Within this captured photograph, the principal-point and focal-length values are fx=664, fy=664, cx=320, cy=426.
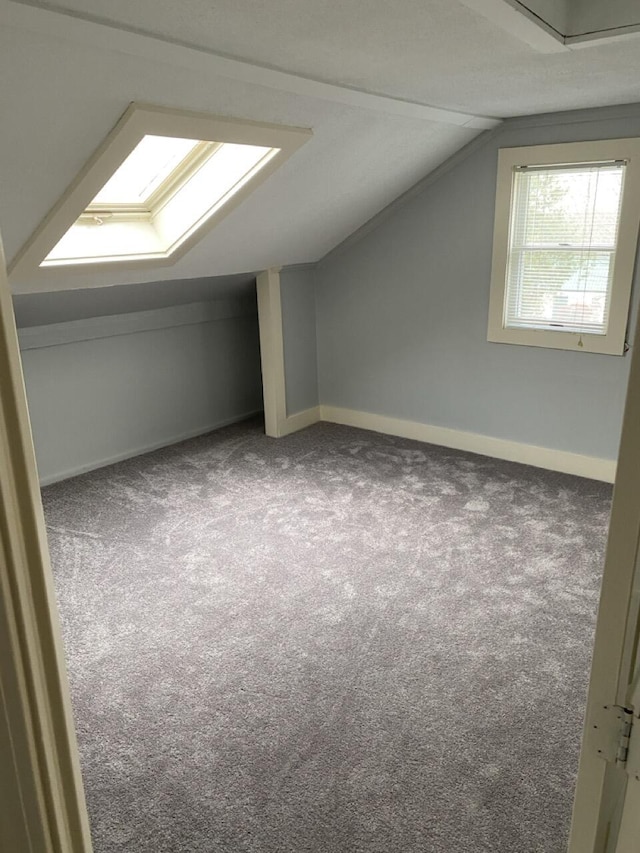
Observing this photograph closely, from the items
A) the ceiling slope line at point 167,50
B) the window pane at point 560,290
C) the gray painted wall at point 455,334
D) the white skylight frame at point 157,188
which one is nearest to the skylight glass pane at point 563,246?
the window pane at point 560,290

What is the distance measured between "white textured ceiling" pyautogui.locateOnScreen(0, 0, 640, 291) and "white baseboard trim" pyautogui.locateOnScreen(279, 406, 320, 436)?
1.51 metres

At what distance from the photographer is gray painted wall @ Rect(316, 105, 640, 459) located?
11.8 feet

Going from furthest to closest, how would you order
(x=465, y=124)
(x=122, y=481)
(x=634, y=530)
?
(x=122, y=481) → (x=465, y=124) → (x=634, y=530)

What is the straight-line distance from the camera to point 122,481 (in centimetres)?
380

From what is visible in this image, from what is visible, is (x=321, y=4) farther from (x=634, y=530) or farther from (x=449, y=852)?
(x=449, y=852)

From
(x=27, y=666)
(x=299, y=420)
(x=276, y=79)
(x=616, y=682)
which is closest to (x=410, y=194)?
(x=299, y=420)

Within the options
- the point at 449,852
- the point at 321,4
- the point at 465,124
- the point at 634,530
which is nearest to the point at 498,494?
the point at 465,124

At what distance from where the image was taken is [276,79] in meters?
2.11

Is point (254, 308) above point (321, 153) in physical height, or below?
below

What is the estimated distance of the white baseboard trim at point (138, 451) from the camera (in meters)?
3.81

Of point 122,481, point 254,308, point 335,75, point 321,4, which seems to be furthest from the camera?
point 254,308

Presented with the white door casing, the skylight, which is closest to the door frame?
the white door casing

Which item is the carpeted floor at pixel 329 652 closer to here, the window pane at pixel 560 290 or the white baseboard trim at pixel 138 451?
the white baseboard trim at pixel 138 451

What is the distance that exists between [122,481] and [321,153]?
2095mm
